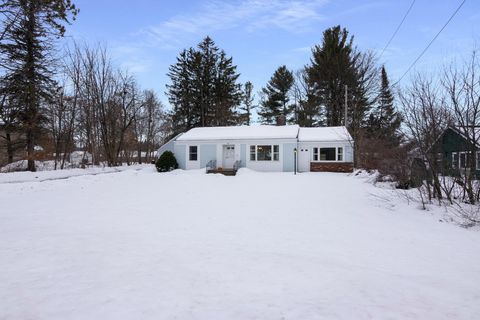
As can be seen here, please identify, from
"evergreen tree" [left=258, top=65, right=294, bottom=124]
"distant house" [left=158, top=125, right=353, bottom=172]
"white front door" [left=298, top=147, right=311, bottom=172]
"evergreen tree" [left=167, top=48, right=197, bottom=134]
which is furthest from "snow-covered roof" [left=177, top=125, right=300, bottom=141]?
"evergreen tree" [left=258, top=65, right=294, bottom=124]

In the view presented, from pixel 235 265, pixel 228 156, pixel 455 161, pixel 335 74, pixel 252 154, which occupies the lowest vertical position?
pixel 235 265

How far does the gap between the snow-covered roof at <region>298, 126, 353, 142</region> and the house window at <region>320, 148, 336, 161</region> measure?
2.74 feet

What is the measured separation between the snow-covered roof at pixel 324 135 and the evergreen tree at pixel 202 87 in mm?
14046

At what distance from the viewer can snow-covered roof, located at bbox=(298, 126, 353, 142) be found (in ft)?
65.6

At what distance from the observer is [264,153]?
21.0 m

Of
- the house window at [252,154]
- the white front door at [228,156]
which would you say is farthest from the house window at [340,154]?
the white front door at [228,156]

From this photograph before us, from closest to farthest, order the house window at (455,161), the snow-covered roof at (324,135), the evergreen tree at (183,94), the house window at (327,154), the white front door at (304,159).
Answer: the house window at (455,161), the snow-covered roof at (324,135), the house window at (327,154), the white front door at (304,159), the evergreen tree at (183,94)

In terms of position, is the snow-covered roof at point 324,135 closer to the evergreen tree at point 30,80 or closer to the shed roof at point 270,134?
the shed roof at point 270,134

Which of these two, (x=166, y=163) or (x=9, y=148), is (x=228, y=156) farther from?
(x=9, y=148)

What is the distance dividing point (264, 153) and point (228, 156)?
2830 millimetres

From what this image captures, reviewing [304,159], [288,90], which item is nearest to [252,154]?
[304,159]

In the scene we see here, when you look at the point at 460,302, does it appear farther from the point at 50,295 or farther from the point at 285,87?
the point at 285,87

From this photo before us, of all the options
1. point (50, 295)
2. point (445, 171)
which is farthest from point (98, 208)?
point (445, 171)

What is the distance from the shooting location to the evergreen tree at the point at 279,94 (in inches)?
1352
